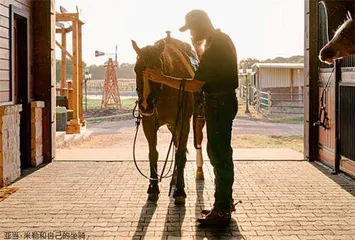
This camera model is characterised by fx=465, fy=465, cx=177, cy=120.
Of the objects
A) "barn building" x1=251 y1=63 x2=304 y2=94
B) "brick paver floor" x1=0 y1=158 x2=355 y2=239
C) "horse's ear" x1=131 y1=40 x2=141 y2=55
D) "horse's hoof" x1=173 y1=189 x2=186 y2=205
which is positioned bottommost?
"brick paver floor" x1=0 y1=158 x2=355 y2=239

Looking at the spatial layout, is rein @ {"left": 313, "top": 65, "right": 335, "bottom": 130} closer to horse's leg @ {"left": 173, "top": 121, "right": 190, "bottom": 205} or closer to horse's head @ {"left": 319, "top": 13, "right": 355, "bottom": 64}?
horse's leg @ {"left": 173, "top": 121, "right": 190, "bottom": 205}

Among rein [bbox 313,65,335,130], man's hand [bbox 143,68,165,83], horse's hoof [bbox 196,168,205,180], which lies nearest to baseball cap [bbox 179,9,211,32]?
man's hand [bbox 143,68,165,83]

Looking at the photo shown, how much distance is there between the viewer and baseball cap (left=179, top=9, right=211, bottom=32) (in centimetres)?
406

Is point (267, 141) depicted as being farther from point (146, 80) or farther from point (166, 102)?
point (146, 80)

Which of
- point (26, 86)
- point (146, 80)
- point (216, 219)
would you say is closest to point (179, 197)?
point (216, 219)

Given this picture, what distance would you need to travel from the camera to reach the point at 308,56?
312 inches

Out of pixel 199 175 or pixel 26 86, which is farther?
pixel 26 86

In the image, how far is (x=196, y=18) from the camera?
4.07m

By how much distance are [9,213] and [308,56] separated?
549 cm

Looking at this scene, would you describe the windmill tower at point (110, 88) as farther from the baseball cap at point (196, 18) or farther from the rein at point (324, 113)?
the baseball cap at point (196, 18)

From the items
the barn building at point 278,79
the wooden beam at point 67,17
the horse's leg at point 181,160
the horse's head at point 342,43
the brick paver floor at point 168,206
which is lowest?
the brick paver floor at point 168,206

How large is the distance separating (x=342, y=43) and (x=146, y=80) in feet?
9.57

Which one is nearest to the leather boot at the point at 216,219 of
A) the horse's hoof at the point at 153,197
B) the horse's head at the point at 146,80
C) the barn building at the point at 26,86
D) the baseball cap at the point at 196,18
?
the horse's hoof at the point at 153,197

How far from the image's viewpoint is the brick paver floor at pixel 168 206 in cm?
405
